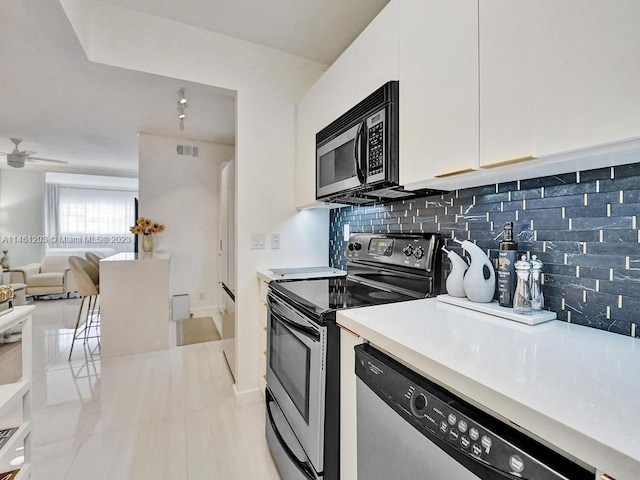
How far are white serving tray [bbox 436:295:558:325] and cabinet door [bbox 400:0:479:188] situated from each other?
0.48 meters

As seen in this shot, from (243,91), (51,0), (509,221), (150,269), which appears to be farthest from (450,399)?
(150,269)

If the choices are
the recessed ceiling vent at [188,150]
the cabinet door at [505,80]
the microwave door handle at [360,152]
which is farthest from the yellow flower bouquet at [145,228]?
the cabinet door at [505,80]

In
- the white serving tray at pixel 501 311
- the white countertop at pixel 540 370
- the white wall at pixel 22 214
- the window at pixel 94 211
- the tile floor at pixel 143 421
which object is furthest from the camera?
the window at pixel 94 211

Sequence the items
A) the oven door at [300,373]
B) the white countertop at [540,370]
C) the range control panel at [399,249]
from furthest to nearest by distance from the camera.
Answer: the range control panel at [399,249] → the oven door at [300,373] → the white countertop at [540,370]

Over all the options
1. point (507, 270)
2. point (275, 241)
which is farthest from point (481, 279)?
point (275, 241)

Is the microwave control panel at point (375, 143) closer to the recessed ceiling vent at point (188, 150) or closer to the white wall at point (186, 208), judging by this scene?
the white wall at point (186, 208)

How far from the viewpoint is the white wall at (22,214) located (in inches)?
244

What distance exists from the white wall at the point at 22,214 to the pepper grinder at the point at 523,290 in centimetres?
875

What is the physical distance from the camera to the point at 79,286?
121 inches

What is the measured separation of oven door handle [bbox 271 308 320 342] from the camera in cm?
117

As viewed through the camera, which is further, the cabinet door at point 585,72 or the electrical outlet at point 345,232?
the electrical outlet at point 345,232

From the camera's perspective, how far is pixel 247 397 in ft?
7.10

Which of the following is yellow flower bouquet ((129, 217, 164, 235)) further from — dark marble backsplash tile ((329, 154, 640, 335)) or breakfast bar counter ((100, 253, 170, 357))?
dark marble backsplash tile ((329, 154, 640, 335))

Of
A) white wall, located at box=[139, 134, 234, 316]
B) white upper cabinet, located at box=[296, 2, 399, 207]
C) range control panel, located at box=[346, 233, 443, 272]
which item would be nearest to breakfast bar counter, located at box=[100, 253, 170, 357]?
white wall, located at box=[139, 134, 234, 316]
